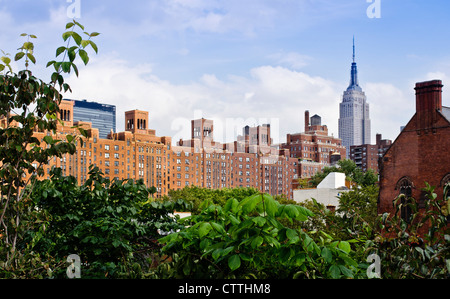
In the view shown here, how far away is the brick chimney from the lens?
51250 mm

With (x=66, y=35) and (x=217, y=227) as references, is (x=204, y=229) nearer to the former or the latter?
(x=217, y=227)

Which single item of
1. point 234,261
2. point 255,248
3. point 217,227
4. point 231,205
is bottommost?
point 234,261

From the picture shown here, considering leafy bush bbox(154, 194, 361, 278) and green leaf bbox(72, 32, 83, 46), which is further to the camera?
Result: green leaf bbox(72, 32, 83, 46)

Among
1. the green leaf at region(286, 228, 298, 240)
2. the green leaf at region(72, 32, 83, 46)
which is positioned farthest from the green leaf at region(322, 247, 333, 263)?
the green leaf at region(72, 32, 83, 46)

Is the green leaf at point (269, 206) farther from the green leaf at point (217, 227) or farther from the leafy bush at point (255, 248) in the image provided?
the green leaf at point (217, 227)

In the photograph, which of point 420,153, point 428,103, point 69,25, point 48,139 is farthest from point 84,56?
point 428,103

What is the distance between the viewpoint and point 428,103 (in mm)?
51656

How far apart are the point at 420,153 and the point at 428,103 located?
4277 millimetres

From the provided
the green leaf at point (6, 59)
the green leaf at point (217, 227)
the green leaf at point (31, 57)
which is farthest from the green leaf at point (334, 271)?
the green leaf at point (6, 59)

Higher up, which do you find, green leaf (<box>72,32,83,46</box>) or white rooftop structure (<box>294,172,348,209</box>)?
green leaf (<box>72,32,83,46</box>)

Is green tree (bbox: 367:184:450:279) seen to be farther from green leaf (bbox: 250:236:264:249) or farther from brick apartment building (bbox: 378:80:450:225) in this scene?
brick apartment building (bbox: 378:80:450:225)

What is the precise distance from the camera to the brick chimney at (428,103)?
51250 millimetres

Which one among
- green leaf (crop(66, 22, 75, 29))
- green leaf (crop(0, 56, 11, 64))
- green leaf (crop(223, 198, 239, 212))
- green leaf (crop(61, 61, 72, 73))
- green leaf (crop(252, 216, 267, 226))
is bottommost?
green leaf (crop(252, 216, 267, 226))
